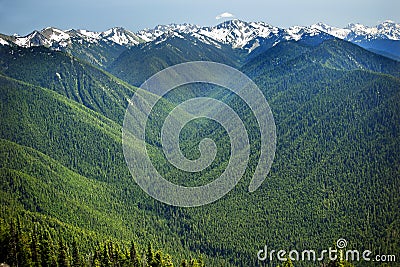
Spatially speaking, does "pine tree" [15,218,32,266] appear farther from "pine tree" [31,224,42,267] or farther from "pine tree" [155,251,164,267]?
"pine tree" [155,251,164,267]

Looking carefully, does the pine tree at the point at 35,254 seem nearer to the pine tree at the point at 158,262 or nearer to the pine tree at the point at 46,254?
the pine tree at the point at 46,254

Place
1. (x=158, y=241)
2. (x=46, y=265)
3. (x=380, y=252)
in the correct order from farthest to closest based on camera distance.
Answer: (x=158, y=241)
(x=380, y=252)
(x=46, y=265)

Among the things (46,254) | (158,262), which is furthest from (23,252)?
(158,262)

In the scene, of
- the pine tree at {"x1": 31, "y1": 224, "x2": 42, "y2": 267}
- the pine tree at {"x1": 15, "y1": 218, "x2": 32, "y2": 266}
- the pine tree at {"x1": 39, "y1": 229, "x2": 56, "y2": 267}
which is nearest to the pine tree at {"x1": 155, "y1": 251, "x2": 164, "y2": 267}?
the pine tree at {"x1": 39, "y1": 229, "x2": 56, "y2": 267}

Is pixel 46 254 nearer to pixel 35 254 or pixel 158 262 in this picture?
pixel 35 254

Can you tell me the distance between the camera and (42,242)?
246 ft

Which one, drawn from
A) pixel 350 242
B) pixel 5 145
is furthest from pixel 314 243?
pixel 5 145

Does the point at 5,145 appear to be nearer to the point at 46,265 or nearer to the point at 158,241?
the point at 158,241

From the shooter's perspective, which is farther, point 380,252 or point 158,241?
point 158,241

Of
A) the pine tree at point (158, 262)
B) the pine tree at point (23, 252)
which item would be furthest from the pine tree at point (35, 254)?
the pine tree at point (158, 262)

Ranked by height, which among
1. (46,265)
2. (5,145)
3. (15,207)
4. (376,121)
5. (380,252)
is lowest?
(46,265)

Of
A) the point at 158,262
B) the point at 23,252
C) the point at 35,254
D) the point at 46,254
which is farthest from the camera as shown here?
the point at 158,262

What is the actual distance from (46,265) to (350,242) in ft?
345

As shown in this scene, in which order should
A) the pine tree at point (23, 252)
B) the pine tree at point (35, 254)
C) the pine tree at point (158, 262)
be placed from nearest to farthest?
1. the pine tree at point (23, 252)
2. the pine tree at point (35, 254)
3. the pine tree at point (158, 262)
